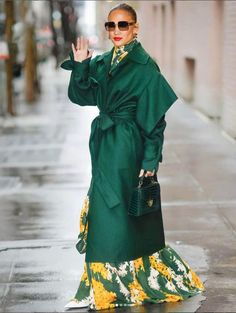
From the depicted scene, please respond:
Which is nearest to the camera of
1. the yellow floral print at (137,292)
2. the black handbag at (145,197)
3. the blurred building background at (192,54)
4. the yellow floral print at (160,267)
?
the black handbag at (145,197)

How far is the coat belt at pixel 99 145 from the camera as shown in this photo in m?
5.70

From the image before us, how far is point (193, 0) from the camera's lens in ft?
70.8

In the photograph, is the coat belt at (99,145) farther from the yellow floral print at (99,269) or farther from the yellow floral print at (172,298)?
the yellow floral print at (172,298)

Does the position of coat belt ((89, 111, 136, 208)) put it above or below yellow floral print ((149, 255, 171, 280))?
above

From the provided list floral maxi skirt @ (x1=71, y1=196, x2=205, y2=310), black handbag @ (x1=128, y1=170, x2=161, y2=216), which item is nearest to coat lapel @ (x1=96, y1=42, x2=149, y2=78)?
black handbag @ (x1=128, y1=170, x2=161, y2=216)

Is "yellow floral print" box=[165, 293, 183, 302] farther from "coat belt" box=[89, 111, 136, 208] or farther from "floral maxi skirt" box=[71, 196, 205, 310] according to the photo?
"coat belt" box=[89, 111, 136, 208]

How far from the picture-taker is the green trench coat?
18.6 ft

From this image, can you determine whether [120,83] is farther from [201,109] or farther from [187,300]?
[201,109]

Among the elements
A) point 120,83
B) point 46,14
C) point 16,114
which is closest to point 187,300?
point 120,83

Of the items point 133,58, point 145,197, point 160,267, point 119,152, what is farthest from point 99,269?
point 133,58

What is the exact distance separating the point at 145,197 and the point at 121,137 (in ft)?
1.42

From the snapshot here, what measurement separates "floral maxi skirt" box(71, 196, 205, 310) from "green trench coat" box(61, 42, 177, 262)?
0.25ft

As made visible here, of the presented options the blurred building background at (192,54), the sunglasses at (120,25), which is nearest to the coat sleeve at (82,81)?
the sunglasses at (120,25)

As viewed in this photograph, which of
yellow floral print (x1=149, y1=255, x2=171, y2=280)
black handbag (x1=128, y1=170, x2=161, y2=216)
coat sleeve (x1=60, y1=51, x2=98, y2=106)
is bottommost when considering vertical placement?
yellow floral print (x1=149, y1=255, x2=171, y2=280)
